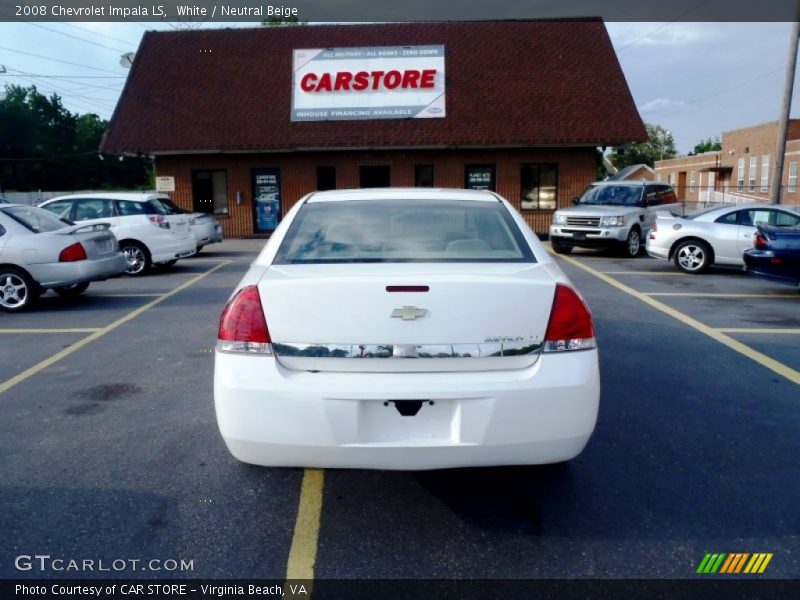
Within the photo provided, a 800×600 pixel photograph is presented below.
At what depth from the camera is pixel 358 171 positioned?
23.1 metres

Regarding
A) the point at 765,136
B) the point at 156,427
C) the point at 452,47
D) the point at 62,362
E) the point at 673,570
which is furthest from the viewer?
the point at 765,136

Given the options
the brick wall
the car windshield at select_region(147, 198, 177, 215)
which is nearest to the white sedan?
the car windshield at select_region(147, 198, 177, 215)

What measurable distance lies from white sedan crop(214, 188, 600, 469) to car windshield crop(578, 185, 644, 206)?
48.4ft

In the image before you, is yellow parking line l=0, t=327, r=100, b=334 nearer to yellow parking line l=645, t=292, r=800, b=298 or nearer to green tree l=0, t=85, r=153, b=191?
yellow parking line l=645, t=292, r=800, b=298

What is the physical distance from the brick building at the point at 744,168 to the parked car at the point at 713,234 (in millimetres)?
29369

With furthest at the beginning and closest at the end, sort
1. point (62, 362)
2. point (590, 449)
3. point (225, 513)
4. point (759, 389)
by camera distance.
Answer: point (62, 362)
point (759, 389)
point (590, 449)
point (225, 513)

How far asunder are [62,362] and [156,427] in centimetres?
248

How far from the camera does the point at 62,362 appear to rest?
670 centimetres

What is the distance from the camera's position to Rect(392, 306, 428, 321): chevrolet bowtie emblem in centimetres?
315

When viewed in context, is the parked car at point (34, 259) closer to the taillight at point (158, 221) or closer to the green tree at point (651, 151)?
the taillight at point (158, 221)

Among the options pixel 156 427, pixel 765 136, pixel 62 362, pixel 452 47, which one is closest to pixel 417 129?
pixel 452 47

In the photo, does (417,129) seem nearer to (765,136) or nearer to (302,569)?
(302,569)

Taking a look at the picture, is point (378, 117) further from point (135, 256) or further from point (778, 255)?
point (778, 255)

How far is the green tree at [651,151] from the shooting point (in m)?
102
